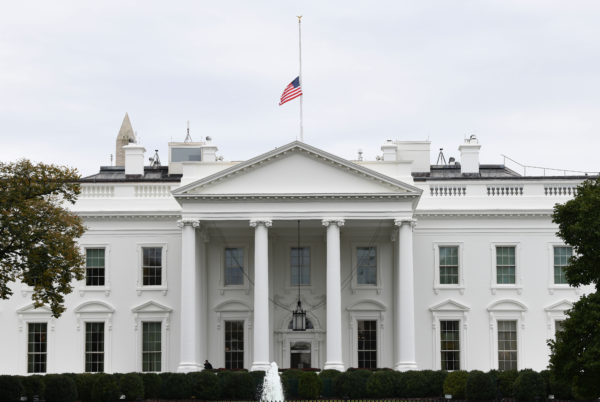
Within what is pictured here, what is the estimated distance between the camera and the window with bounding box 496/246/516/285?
52.0 meters

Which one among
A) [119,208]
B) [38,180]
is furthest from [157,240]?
[38,180]

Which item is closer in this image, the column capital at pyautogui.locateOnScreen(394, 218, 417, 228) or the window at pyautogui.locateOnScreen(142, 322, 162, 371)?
the column capital at pyautogui.locateOnScreen(394, 218, 417, 228)

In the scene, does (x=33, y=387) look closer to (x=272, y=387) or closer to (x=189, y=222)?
(x=272, y=387)

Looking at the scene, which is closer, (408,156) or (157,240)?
(157,240)

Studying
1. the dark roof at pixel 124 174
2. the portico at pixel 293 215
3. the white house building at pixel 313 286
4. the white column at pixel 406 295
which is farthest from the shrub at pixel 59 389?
the dark roof at pixel 124 174

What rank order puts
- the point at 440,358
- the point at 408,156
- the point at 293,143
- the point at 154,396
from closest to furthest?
the point at 154,396
the point at 293,143
the point at 440,358
the point at 408,156

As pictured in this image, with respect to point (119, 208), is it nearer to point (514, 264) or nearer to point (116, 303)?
point (116, 303)

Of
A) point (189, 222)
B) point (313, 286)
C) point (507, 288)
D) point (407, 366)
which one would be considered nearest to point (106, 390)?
point (189, 222)

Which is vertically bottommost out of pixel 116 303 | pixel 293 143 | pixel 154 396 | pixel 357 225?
pixel 154 396

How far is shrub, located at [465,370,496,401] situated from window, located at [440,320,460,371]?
32.7 ft

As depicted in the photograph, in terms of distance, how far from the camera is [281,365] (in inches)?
2046

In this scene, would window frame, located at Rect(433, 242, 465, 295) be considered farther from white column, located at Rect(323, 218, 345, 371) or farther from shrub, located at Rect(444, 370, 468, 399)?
shrub, located at Rect(444, 370, 468, 399)

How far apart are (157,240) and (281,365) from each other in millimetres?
8453

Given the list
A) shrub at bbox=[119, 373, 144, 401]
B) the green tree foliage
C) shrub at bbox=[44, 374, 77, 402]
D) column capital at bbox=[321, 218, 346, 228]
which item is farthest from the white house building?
the green tree foliage
